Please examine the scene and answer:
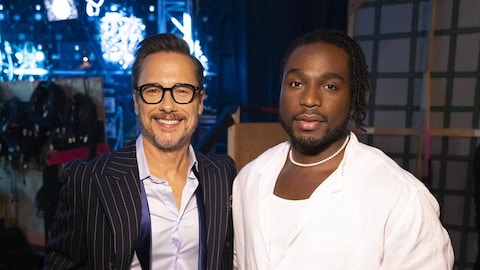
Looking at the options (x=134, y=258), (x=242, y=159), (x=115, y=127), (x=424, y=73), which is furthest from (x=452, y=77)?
(x=115, y=127)

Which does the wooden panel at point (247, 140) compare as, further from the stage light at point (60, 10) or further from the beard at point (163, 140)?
the stage light at point (60, 10)

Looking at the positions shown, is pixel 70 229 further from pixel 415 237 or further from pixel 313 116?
pixel 415 237

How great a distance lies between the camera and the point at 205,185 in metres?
1.40

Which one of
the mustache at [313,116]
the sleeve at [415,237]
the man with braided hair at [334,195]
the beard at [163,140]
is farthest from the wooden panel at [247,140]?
the sleeve at [415,237]

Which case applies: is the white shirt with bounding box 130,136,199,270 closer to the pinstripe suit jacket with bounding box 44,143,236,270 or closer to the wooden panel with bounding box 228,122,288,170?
the pinstripe suit jacket with bounding box 44,143,236,270

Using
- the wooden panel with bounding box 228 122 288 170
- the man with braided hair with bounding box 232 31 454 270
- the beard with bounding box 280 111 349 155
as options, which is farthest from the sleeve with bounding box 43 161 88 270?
the wooden panel with bounding box 228 122 288 170

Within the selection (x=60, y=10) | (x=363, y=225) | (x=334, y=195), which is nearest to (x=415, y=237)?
(x=363, y=225)

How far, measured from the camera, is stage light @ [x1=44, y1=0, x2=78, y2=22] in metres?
3.55

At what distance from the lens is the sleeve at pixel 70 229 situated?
1.22 metres

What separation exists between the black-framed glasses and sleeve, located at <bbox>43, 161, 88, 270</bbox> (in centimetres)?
32

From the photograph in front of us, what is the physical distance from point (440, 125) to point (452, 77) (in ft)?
1.35

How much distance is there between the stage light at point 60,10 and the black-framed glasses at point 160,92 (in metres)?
2.76

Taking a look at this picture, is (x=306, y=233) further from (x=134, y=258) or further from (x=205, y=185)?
(x=134, y=258)

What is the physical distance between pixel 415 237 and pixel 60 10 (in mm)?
3722
